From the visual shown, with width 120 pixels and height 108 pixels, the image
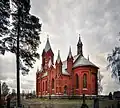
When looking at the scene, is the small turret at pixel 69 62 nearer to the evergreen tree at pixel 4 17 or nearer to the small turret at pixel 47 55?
the small turret at pixel 47 55

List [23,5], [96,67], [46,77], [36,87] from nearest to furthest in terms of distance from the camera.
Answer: [23,5] → [96,67] → [46,77] → [36,87]

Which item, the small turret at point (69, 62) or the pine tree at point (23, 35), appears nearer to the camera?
the pine tree at point (23, 35)

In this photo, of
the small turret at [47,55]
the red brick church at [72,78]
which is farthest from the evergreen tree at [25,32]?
the small turret at [47,55]

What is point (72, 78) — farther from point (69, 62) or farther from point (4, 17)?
point (4, 17)

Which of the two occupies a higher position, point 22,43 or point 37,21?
point 37,21

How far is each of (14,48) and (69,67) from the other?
33.1 m

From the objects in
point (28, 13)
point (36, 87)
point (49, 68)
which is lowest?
point (36, 87)

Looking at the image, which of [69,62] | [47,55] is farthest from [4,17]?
[47,55]

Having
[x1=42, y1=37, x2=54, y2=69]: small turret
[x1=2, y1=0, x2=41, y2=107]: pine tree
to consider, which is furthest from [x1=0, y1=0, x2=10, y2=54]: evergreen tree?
[x1=42, y1=37, x2=54, y2=69]: small turret

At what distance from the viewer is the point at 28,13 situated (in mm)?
18891

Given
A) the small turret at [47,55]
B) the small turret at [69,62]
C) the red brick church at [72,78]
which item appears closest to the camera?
the red brick church at [72,78]

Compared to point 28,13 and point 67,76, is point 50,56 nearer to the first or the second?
point 67,76

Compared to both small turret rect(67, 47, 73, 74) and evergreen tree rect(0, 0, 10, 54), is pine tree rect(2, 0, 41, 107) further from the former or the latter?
small turret rect(67, 47, 73, 74)

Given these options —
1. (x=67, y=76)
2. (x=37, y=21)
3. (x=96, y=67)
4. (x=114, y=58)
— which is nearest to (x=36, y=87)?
(x=67, y=76)
